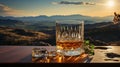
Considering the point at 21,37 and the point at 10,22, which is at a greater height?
the point at 10,22

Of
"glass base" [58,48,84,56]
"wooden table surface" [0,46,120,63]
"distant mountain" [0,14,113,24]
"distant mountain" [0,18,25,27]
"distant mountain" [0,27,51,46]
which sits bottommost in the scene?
"distant mountain" [0,27,51,46]

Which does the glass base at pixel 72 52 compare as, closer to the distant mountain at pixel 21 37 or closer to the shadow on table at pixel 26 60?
the shadow on table at pixel 26 60

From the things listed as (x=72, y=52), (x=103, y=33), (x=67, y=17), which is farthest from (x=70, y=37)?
(x=103, y=33)

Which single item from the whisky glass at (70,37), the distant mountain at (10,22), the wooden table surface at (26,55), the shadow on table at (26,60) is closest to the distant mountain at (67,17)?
the distant mountain at (10,22)

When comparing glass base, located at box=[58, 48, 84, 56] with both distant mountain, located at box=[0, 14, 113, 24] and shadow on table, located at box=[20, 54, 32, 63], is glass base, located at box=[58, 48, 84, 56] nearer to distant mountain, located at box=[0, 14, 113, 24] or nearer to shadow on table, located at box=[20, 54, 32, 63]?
shadow on table, located at box=[20, 54, 32, 63]

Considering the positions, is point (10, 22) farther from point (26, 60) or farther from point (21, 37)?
point (26, 60)

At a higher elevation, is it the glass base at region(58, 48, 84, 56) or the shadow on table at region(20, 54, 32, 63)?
the glass base at region(58, 48, 84, 56)

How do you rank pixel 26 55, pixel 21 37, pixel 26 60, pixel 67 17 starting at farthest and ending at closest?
pixel 21 37, pixel 67 17, pixel 26 55, pixel 26 60

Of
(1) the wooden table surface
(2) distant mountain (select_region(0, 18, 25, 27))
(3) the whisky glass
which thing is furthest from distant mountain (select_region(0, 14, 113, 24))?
(3) the whisky glass

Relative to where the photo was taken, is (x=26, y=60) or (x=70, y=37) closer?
(x=26, y=60)
